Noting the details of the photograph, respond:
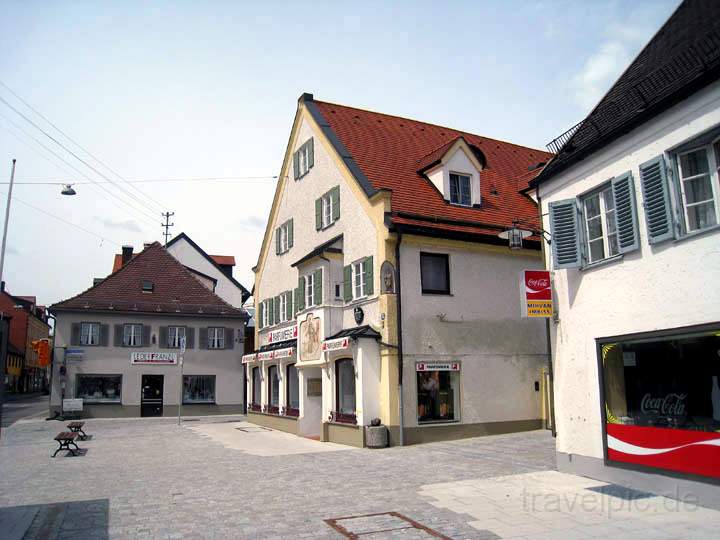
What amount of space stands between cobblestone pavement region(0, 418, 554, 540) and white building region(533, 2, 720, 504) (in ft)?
7.78

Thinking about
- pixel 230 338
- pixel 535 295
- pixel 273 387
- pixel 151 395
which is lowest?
pixel 151 395

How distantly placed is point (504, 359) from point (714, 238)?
11.5 m

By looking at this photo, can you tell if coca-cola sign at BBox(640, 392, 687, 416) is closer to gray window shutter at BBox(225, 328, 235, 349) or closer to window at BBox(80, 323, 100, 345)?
gray window shutter at BBox(225, 328, 235, 349)

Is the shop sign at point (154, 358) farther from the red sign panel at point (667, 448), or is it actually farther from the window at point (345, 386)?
the red sign panel at point (667, 448)

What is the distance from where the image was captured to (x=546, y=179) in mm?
13258

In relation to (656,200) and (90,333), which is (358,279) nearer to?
(656,200)

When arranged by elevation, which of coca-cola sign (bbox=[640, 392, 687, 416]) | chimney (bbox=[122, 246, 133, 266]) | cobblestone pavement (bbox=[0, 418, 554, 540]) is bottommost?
cobblestone pavement (bbox=[0, 418, 554, 540])

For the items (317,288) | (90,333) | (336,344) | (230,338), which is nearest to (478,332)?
(336,344)

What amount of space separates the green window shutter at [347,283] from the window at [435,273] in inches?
112

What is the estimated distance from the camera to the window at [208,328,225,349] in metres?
38.6

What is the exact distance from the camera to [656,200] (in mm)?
10055

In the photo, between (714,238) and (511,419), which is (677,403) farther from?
(511,419)

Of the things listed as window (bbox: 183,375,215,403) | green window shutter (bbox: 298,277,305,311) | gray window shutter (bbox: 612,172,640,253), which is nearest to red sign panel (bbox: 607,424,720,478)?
gray window shutter (bbox: 612,172,640,253)

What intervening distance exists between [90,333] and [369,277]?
23.0 m
